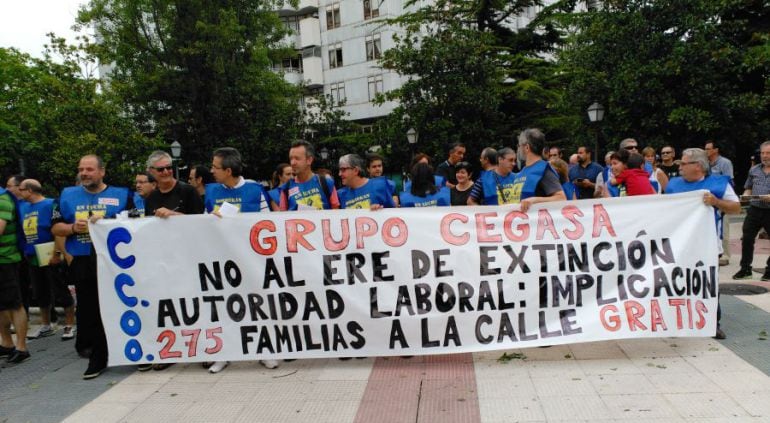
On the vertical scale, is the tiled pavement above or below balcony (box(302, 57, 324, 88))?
below

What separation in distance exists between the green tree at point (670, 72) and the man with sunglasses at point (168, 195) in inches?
583

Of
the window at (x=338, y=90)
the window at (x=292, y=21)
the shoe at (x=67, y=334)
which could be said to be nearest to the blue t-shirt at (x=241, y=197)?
the shoe at (x=67, y=334)

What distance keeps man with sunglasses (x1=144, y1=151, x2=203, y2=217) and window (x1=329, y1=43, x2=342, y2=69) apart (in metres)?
32.3

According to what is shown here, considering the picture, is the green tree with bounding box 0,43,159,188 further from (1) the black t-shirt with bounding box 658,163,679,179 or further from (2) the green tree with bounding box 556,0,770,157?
(1) the black t-shirt with bounding box 658,163,679,179

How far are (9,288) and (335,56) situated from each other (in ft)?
107

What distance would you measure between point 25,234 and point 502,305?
5.32m

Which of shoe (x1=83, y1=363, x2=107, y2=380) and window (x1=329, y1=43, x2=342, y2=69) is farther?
window (x1=329, y1=43, x2=342, y2=69)

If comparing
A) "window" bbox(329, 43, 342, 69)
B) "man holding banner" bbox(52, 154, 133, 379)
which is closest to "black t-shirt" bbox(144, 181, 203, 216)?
"man holding banner" bbox(52, 154, 133, 379)

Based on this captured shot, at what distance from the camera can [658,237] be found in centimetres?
494

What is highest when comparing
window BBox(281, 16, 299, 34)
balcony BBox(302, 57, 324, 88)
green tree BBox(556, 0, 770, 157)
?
window BBox(281, 16, 299, 34)

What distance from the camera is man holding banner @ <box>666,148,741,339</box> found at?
201 inches

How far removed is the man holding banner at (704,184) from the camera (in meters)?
5.10

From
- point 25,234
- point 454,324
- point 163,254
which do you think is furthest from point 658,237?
point 25,234

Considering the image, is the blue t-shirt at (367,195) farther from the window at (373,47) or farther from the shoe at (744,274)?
the window at (373,47)
